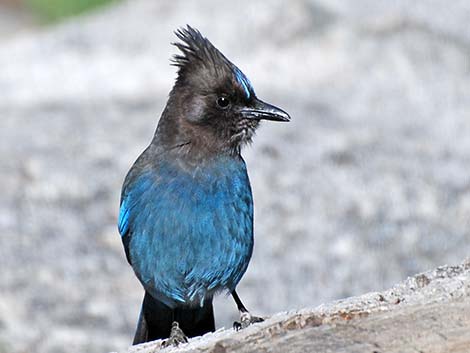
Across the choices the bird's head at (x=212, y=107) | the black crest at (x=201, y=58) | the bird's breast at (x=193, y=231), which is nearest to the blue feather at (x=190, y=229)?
the bird's breast at (x=193, y=231)

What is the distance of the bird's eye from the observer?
4.88m

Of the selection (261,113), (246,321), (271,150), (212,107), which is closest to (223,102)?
(212,107)

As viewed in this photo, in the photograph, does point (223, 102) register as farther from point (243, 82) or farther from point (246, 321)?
point (246, 321)

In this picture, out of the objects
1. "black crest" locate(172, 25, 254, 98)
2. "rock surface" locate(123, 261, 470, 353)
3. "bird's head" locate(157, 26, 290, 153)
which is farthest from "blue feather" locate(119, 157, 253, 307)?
"rock surface" locate(123, 261, 470, 353)

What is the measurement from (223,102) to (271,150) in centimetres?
304

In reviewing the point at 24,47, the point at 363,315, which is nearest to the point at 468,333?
the point at 363,315

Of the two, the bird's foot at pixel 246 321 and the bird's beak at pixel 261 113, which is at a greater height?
the bird's beak at pixel 261 113

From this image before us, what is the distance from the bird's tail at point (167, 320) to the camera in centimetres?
496

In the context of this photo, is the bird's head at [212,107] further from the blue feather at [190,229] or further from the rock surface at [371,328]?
the rock surface at [371,328]

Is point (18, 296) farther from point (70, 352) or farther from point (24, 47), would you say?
point (24, 47)

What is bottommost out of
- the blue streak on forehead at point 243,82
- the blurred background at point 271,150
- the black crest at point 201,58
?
the blue streak on forehead at point 243,82

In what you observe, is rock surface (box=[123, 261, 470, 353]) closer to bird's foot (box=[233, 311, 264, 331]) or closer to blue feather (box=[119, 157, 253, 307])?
bird's foot (box=[233, 311, 264, 331])

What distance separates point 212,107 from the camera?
4.88m

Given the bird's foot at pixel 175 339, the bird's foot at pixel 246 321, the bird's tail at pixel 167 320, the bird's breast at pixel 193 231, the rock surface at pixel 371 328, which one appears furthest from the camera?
the bird's tail at pixel 167 320
